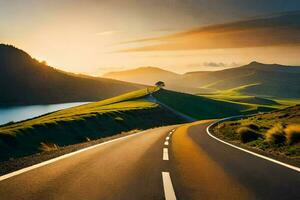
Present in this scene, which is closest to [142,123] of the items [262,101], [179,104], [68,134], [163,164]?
[68,134]

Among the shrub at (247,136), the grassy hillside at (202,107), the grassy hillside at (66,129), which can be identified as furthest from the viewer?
the grassy hillside at (202,107)

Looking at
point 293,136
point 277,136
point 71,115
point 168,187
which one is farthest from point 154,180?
point 71,115

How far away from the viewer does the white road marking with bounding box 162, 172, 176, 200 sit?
260 inches

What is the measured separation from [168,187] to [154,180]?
0.86 metres

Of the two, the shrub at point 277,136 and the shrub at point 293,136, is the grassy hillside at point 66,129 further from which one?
the shrub at point 293,136

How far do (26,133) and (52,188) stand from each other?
119ft

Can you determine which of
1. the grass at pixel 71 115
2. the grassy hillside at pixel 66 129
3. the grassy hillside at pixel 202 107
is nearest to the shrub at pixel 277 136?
the grassy hillside at pixel 66 129

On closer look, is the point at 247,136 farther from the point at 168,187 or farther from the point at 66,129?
the point at 66,129

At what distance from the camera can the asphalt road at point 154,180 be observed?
6.68 meters

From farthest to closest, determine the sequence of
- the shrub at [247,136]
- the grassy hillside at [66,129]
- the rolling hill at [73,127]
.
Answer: the rolling hill at [73,127]
the grassy hillside at [66,129]
the shrub at [247,136]

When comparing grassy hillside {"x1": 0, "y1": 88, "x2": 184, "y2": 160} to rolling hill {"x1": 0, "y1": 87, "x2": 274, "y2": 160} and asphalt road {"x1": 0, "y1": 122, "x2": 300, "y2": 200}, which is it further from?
asphalt road {"x1": 0, "y1": 122, "x2": 300, "y2": 200}

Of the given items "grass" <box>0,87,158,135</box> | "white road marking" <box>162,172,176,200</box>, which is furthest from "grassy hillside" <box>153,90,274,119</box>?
"white road marking" <box>162,172,176,200</box>

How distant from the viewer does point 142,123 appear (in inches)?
2763

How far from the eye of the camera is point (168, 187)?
7410mm
